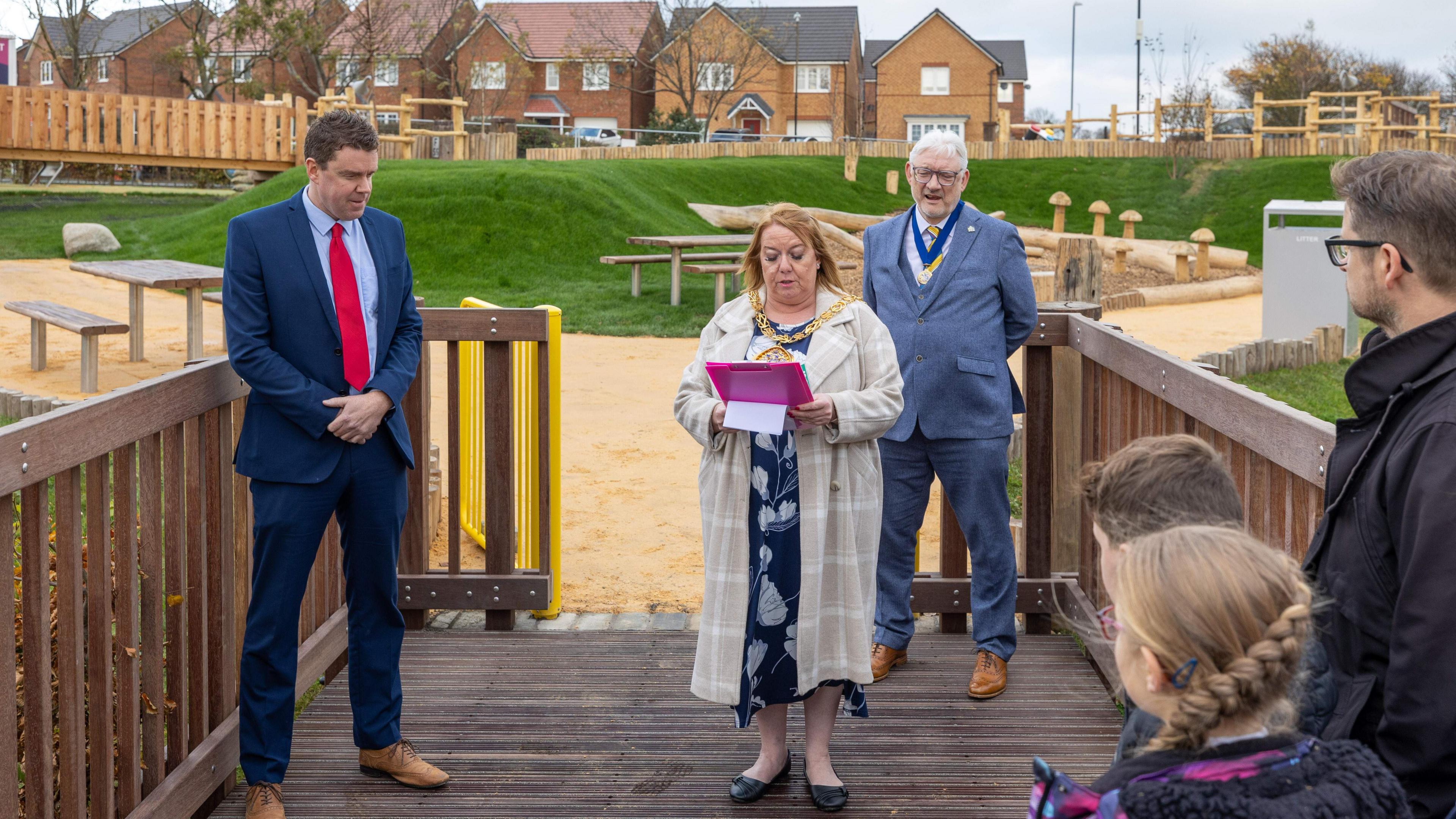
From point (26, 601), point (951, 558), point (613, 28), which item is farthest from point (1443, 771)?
point (613, 28)

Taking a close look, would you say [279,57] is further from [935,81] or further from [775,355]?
[775,355]

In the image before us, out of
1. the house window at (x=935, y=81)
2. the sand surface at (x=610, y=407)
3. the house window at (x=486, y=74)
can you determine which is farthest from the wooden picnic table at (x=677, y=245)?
the house window at (x=935, y=81)

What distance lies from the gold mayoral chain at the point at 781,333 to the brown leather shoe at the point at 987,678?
1443 mm

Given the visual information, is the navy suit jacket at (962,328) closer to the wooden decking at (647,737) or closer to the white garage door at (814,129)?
the wooden decking at (647,737)

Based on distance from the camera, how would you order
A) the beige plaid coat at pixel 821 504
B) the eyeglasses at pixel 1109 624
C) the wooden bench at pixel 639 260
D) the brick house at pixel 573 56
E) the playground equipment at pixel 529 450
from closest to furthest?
the eyeglasses at pixel 1109 624 < the beige plaid coat at pixel 821 504 < the playground equipment at pixel 529 450 < the wooden bench at pixel 639 260 < the brick house at pixel 573 56

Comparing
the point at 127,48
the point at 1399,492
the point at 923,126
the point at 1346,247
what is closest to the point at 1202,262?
the point at 1346,247

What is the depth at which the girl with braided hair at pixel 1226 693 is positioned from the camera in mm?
1563

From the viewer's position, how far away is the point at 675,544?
23.6ft

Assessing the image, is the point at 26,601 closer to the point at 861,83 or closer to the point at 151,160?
the point at 151,160

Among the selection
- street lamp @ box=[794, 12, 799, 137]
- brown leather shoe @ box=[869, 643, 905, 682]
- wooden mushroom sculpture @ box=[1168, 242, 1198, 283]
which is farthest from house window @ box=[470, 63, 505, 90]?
brown leather shoe @ box=[869, 643, 905, 682]

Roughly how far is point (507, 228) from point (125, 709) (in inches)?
687

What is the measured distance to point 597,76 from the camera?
55438 mm

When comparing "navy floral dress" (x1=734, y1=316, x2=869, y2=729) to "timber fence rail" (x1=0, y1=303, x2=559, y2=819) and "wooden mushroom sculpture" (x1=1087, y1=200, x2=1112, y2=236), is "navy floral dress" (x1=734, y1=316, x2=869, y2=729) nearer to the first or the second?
"timber fence rail" (x1=0, y1=303, x2=559, y2=819)

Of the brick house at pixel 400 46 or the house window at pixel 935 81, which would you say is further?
the house window at pixel 935 81
